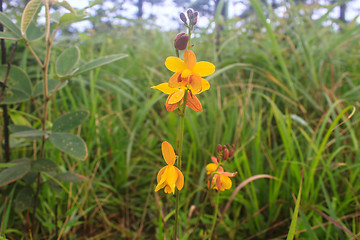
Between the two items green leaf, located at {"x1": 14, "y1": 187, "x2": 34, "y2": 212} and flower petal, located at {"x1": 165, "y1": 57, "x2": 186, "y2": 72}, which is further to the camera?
green leaf, located at {"x1": 14, "y1": 187, "x2": 34, "y2": 212}

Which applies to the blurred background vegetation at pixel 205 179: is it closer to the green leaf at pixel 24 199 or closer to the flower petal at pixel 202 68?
the green leaf at pixel 24 199

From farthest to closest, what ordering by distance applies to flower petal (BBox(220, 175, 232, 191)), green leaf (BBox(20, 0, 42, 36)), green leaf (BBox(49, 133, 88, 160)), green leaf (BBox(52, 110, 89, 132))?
green leaf (BBox(52, 110, 89, 132)) → green leaf (BBox(49, 133, 88, 160)) → green leaf (BBox(20, 0, 42, 36)) → flower petal (BBox(220, 175, 232, 191))

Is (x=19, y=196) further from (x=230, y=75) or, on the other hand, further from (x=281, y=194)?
(x=230, y=75)

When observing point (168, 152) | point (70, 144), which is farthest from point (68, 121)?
point (168, 152)

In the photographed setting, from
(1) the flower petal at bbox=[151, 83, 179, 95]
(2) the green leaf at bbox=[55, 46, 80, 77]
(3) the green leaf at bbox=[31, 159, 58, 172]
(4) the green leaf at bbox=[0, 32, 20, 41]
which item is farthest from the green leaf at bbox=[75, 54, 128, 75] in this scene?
(1) the flower petal at bbox=[151, 83, 179, 95]

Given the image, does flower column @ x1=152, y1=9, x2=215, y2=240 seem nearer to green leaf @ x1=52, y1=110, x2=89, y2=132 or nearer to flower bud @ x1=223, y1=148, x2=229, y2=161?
flower bud @ x1=223, y1=148, x2=229, y2=161

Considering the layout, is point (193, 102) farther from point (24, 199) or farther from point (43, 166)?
point (24, 199)
